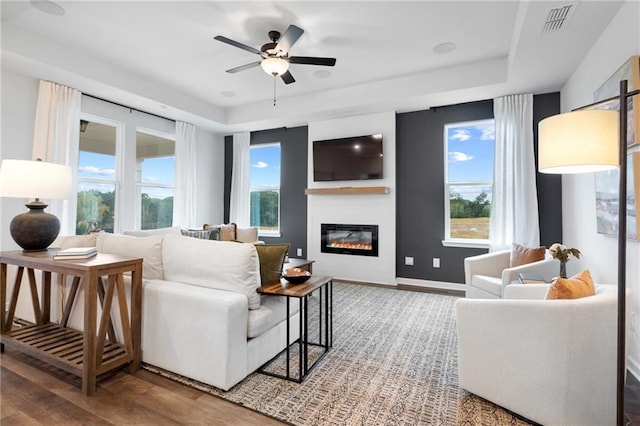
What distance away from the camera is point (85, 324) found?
1847 mm

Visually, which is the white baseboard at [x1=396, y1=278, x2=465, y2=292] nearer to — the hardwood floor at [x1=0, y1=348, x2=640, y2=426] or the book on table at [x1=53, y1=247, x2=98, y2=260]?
the hardwood floor at [x1=0, y1=348, x2=640, y2=426]

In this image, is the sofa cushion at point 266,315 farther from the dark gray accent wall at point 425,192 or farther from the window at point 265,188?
the window at point 265,188

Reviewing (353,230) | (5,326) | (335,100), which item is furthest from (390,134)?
(5,326)

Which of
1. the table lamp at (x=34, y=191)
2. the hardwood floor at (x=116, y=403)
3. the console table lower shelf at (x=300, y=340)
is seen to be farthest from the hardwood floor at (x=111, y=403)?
the table lamp at (x=34, y=191)

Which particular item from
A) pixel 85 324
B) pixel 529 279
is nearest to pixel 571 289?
pixel 529 279

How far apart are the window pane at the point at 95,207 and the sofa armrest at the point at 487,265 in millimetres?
Result: 4768

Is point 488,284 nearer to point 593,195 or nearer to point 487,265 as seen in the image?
point 487,265

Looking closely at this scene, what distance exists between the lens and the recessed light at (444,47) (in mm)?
3416

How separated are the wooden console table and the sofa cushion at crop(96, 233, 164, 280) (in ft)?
0.68

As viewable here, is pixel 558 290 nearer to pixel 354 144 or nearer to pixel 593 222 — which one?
pixel 593 222

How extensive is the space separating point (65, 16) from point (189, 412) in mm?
3759

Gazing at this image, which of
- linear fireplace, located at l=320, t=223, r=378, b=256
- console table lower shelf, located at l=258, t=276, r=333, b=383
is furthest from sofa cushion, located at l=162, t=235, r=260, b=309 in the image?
linear fireplace, located at l=320, t=223, r=378, b=256

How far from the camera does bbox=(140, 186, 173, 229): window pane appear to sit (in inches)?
202

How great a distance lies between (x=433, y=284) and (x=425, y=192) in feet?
4.69
